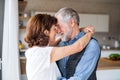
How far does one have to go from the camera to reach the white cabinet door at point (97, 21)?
529 cm

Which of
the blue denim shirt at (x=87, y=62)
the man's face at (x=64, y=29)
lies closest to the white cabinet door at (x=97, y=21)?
the man's face at (x=64, y=29)

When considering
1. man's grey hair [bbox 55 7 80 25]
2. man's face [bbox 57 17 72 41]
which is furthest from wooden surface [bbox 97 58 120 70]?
man's grey hair [bbox 55 7 80 25]

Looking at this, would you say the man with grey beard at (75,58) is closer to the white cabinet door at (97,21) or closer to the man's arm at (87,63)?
the man's arm at (87,63)

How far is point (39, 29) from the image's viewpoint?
1.18 m

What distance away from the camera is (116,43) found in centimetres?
590

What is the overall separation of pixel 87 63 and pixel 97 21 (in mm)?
4351

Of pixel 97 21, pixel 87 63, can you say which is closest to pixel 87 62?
pixel 87 63

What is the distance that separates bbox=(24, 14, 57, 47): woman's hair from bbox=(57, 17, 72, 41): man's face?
0.08 m

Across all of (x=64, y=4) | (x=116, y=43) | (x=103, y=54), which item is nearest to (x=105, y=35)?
(x=116, y=43)

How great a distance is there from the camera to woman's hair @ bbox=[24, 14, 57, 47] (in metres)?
1.18

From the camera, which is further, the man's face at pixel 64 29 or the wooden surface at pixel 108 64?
the wooden surface at pixel 108 64

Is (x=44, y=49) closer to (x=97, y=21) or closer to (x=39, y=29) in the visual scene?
(x=39, y=29)

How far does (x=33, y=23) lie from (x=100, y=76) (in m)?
2.19

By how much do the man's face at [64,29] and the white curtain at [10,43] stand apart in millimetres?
1496
